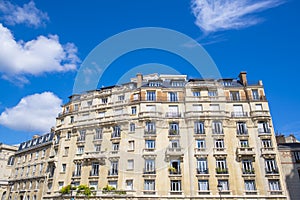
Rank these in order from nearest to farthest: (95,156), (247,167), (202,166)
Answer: (247,167), (202,166), (95,156)

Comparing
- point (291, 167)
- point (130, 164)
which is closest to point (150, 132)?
point (130, 164)

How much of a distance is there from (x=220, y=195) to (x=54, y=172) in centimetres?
2332

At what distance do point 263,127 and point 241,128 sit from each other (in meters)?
2.84

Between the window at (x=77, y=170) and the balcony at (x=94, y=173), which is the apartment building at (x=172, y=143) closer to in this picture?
the window at (x=77, y=170)

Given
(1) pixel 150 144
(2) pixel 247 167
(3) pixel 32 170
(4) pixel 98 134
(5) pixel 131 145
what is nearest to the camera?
(2) pixel 247 167

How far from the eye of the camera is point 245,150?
30484 mm

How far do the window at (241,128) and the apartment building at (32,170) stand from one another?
2734 cm

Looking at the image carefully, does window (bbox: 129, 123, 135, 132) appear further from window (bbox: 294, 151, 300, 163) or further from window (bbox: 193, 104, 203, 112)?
window (bbox: 294, 151, 300, 163)

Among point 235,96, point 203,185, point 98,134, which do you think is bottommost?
point 203,185

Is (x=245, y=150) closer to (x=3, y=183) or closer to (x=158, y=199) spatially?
(x=158, y=199)

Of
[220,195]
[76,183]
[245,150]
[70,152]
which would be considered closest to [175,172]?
[220,195]

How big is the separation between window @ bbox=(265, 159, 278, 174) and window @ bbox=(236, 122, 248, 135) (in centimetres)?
439

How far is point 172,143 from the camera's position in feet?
104

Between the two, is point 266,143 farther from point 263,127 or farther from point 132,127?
point 132,127
